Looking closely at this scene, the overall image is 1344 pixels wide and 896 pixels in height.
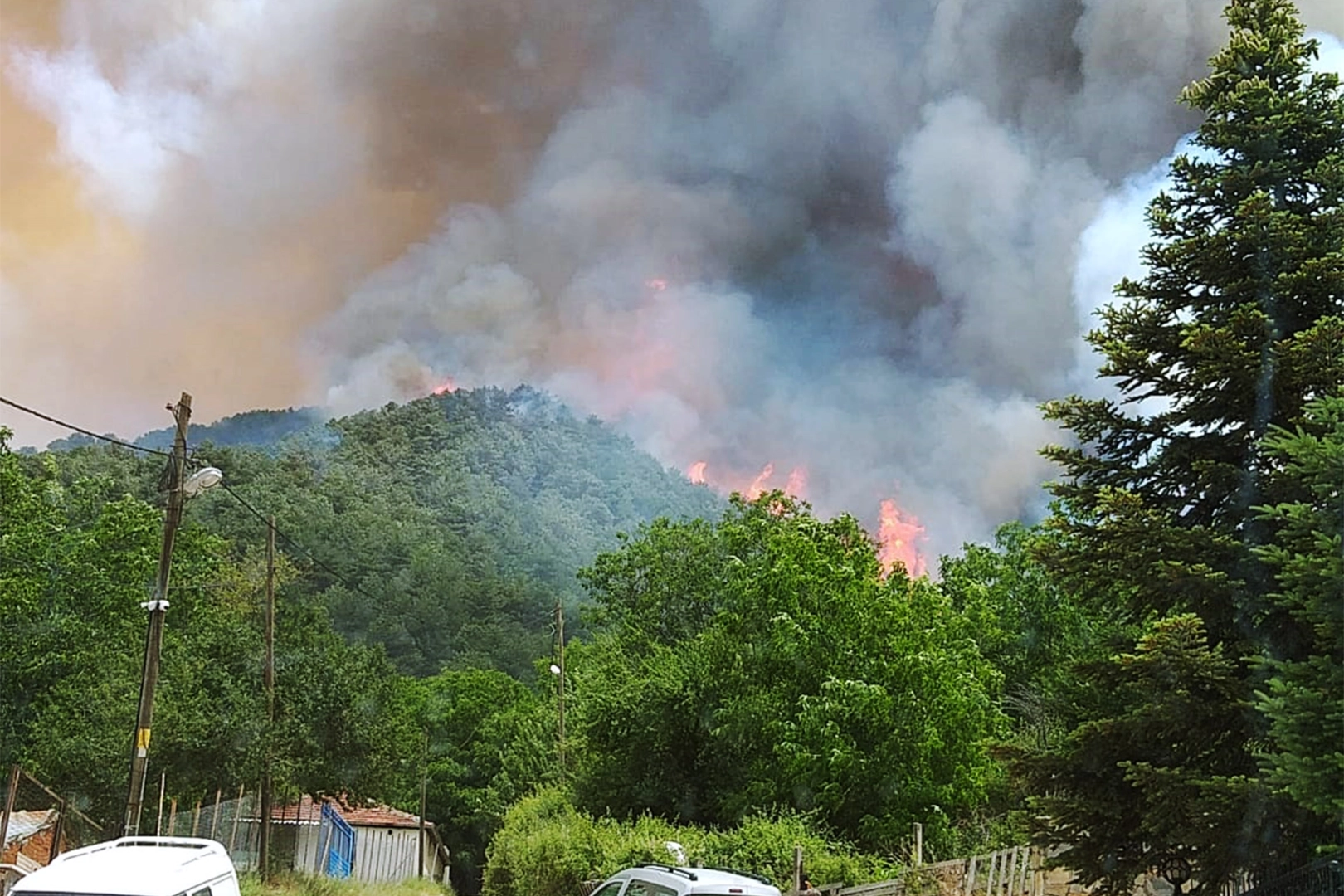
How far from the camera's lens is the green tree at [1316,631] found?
24.2ft

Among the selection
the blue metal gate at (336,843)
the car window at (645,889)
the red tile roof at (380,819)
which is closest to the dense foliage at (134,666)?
the blue metal gate at (336,843)

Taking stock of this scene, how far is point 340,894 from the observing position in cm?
2103

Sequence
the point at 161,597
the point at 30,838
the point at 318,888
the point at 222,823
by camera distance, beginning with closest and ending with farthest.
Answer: the point at 161,597
the point at 30,838
the point at 318,888
the point at 222,823

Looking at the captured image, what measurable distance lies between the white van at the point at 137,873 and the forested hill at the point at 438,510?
29.8 metres

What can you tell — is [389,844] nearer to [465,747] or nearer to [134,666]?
[465,747]

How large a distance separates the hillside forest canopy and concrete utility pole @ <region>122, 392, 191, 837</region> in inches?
245

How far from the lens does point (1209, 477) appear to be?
10.4 m

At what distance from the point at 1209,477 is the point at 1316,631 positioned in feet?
8.79

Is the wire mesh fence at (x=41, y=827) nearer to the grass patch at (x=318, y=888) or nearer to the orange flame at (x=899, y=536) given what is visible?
the grass patch at (x=318, y=888)

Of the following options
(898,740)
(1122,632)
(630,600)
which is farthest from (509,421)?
(1122,632)

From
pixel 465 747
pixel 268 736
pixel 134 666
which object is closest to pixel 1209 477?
pixel 268 736

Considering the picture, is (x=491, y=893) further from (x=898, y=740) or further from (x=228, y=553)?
(x=228, y=553)

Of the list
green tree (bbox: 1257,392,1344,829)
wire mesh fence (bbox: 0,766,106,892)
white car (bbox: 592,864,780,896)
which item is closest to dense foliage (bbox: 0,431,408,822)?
wire mesh fence (bbox: 0,766,106,892)

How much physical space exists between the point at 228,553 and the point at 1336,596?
36484 mm
